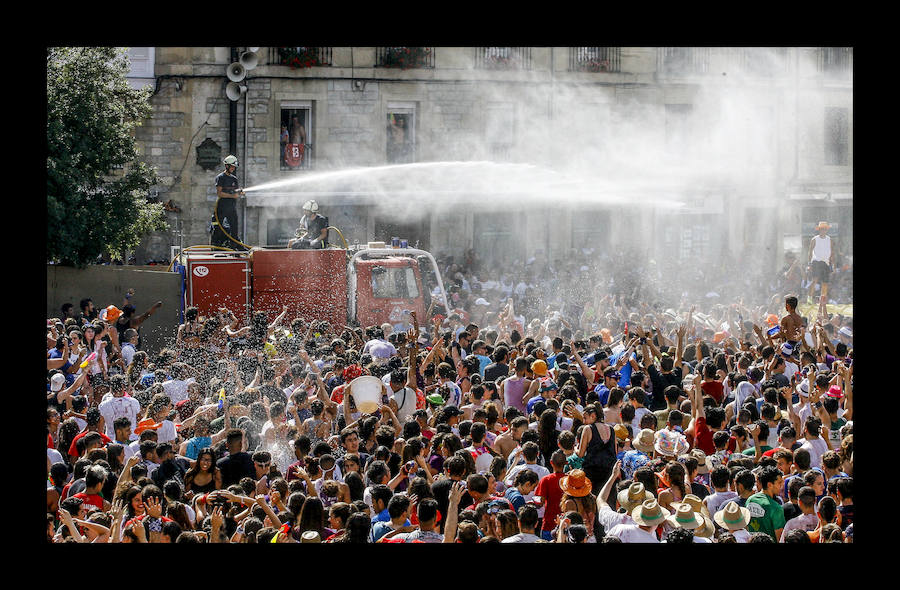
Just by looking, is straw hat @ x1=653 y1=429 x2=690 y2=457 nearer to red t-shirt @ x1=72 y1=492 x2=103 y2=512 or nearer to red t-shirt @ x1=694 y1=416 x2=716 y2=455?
red t-shirt @ x1=694 y1=416 x2=716 y2=455

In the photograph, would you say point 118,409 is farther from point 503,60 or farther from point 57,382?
point 503,60

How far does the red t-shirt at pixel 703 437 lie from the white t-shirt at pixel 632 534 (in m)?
1.87

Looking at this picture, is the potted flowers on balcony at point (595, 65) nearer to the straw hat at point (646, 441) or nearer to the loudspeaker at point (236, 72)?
the loudspeaker at point (236, 72)

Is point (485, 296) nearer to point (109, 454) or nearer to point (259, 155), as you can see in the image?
point (259, 155)

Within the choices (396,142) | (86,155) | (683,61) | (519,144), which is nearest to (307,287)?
(86,155)

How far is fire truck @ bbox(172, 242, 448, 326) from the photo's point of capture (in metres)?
13.8

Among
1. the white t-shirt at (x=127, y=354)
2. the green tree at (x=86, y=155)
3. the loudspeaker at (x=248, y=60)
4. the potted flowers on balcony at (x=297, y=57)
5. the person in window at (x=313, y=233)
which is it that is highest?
the potted flowers on balcony at (x=297, y=57)

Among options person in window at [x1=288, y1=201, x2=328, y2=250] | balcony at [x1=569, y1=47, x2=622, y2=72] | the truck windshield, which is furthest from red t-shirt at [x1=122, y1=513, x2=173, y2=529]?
balcony at [x1=569, y1=47, x2=622, y2=72]

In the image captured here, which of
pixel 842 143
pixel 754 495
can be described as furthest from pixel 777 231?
pixel 754 495

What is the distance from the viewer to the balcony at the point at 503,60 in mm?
26000

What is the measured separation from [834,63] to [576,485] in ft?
80.0

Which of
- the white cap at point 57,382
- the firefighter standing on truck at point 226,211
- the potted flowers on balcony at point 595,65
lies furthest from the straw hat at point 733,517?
the potted flowers on balcony at point 595,65

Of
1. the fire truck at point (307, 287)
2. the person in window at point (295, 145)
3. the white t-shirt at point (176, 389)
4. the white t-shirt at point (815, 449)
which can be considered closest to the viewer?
the white t-shirt at point (815, 449)

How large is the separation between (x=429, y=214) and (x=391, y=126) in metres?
2.33
